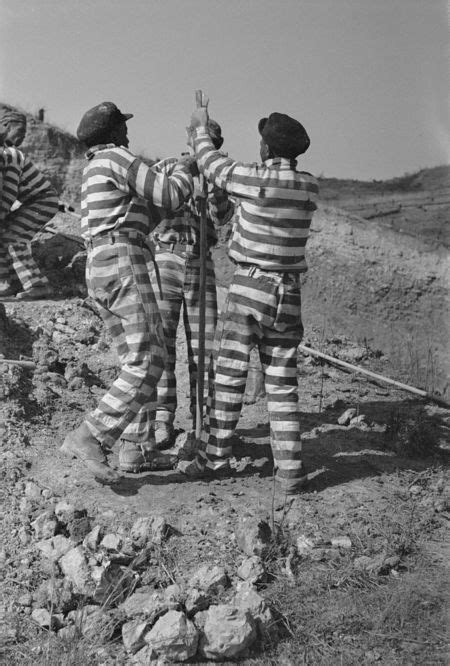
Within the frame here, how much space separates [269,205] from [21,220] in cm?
492

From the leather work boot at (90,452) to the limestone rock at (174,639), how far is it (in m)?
1.28

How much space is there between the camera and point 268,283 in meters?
4.93

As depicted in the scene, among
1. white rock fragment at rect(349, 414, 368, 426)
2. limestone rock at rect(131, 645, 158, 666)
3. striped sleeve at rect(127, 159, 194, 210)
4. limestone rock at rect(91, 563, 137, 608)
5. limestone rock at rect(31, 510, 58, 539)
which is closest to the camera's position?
limestone rock at rect(131, 645, 158, 666)

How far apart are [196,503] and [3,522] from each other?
1.09 meters

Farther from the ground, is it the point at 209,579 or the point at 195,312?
the point at 195,312

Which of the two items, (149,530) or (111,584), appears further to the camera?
(149,530)

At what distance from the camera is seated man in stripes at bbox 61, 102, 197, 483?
188 inches

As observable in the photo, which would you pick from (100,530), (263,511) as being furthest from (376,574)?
(100,530)

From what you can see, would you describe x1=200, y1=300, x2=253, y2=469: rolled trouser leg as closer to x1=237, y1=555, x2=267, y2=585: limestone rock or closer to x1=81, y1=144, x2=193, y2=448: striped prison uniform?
x1=81, y1=144, x2=193, y2=448: striped prison uniform

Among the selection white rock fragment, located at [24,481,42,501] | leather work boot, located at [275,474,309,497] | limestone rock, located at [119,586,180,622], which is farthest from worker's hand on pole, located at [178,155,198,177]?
limestone rock, located at [119,586,180,622]

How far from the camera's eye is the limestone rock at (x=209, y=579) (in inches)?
159

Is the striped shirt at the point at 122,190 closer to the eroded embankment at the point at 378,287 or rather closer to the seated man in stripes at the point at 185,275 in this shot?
the seated man in stripes at the point at 185,275

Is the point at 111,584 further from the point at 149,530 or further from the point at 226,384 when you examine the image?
the point at 226,384

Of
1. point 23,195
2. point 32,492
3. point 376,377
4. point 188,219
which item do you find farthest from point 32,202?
point 32,492
